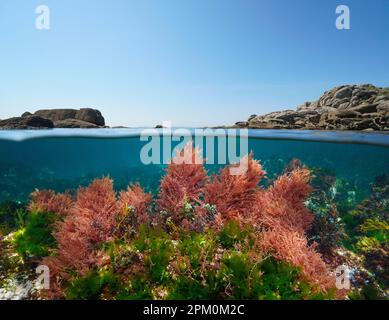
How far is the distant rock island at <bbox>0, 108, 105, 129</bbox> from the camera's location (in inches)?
688

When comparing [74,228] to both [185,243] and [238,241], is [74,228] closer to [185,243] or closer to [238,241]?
[185,243]

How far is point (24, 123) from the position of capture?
17.5 metres

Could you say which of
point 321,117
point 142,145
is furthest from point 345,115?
point 142,145

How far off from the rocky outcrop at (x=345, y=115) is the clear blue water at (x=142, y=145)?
77cm

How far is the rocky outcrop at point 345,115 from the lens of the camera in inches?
585

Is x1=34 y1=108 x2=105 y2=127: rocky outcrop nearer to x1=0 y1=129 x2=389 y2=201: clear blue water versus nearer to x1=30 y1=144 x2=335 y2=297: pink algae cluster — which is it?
x1=0 y1=129 x2=389 y2=201: clear blue water

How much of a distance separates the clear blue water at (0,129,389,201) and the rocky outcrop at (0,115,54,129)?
47 cm

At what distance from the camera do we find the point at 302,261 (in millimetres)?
2965

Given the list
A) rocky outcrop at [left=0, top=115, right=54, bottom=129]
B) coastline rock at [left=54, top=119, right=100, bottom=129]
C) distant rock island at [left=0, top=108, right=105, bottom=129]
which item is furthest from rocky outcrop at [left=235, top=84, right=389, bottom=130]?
rocky outcrop at [left=0, top=115, right=54, bottom=129]

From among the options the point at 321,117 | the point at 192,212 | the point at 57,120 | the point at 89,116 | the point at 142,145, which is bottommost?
the point at 192,212

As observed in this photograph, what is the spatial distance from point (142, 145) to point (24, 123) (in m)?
11.8

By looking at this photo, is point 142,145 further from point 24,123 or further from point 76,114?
point 24,123
